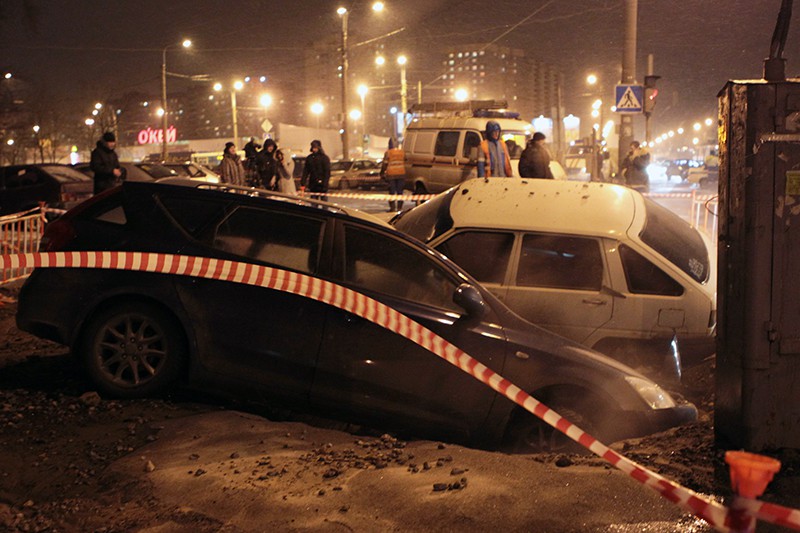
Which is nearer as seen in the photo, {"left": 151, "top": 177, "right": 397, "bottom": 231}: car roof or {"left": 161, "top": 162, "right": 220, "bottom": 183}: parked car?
{"left": 151, "top": 177, "right": 397, "bottom": 231}: car roof

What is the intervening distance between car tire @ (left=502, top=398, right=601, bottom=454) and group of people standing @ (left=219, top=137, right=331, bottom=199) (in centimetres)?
1189

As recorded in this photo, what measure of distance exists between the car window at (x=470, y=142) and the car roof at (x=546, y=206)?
12151mm

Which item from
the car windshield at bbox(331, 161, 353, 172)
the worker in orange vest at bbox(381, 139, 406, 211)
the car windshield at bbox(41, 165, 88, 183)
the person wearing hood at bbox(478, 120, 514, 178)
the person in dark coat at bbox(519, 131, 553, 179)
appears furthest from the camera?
the car windshield at bbox(331, 161, 353, 172)

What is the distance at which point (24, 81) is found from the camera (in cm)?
4034

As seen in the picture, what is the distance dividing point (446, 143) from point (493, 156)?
6.89m

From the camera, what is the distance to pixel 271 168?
17.3 metres

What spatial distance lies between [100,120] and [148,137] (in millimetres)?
24481

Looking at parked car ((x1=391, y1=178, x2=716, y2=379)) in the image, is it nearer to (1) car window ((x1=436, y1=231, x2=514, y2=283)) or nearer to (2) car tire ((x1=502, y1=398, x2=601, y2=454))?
(1) car window ((x1=436, y1=231, x2=514, y2=283))

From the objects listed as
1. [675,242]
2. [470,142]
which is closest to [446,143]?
[470,142]

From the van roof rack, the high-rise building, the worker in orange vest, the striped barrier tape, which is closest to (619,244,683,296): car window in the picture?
the striped barrier tape

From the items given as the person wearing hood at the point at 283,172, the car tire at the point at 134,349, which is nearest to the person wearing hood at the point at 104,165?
the person wearing hood at the point at 283,172

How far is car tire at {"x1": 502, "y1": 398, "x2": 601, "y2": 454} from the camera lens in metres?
5.58

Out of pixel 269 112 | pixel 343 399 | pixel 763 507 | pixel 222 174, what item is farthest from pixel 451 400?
pixel 269 112

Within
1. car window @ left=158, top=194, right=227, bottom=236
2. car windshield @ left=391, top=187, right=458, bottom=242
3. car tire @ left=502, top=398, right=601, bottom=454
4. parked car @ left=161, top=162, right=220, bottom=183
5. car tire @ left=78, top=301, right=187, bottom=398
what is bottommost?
car tire @ left=502, top=398, right=601, bottom=454
